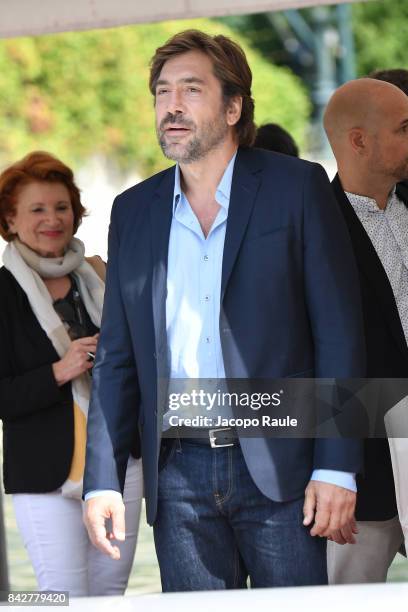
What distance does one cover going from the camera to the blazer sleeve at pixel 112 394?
105 inches

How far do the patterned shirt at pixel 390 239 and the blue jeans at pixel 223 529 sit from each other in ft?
2.55

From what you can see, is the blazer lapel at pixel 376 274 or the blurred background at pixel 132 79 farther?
the blurred background at pixel 132 79

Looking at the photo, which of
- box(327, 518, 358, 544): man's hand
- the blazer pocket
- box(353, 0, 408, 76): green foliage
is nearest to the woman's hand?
the blazer pocket

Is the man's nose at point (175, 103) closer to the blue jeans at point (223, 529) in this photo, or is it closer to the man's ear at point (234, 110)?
the man's ear at point (234, 110)

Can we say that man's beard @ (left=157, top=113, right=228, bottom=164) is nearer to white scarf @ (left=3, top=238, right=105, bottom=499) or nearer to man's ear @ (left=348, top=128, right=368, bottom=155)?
man's ear @ (left=348, top=128, right=368, bottom=155)

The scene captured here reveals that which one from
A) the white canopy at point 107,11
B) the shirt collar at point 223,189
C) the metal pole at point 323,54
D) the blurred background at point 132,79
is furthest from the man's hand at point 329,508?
the metal pole at point 323,54

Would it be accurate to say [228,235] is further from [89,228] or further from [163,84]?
[89,228]

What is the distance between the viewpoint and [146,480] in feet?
8.77

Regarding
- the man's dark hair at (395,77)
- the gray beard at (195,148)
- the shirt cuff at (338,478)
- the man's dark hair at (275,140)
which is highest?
the man's dark hair at (395,77)

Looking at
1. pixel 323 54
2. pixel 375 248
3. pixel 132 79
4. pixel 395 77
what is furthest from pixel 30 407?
pixel 323 54

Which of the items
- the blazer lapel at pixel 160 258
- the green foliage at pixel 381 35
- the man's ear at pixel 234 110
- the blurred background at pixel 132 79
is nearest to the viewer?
the blazer lapel at pixel 160 258

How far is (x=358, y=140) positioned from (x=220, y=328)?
1.04 metres

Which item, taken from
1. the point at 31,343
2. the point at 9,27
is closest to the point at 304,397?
the point at 31,343

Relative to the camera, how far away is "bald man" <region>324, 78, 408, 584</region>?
3125 millimetres
